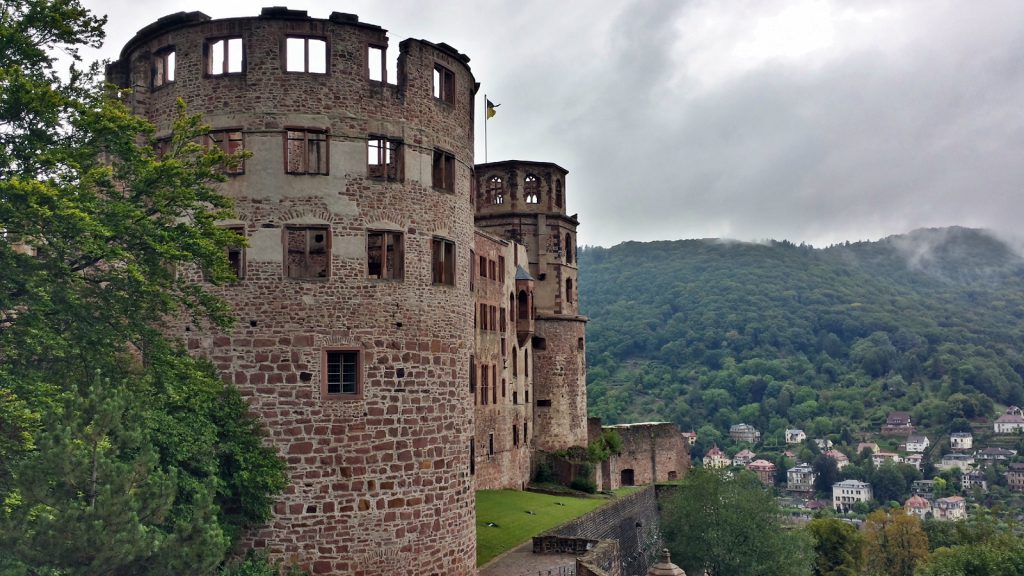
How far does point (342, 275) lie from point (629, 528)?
31821mm

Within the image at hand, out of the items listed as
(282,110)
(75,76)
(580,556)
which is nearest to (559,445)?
(580,556)

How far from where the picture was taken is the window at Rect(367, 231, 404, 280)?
862 inches

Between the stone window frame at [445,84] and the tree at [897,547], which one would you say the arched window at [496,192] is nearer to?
the stone window frame at [445,84]

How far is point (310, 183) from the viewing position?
69.9 feet

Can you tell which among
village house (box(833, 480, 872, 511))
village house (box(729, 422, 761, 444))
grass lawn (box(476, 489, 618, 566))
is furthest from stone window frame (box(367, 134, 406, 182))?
village house (box(729, 422, 761, 444))

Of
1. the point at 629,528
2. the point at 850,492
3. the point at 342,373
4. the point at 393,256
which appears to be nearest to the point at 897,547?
the point at 629,528

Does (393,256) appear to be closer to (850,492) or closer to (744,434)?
(850,492)

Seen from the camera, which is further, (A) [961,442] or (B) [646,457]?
(A) [961,442]

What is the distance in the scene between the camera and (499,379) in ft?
149

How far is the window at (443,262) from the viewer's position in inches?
909

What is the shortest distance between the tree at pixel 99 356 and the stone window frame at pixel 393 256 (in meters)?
3.52

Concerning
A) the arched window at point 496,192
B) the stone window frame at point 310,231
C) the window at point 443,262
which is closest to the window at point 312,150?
the stone window frame at point 310,231

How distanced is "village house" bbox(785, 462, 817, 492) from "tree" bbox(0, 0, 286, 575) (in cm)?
16192

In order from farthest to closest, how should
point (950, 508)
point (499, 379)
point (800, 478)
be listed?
point (800, 478), point (950, 508), point (499, 379)
